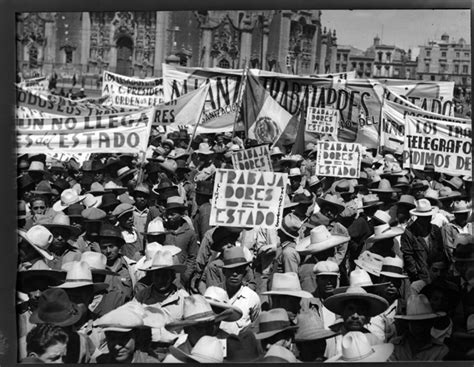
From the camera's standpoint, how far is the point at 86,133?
406 inches

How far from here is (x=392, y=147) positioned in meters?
11.4

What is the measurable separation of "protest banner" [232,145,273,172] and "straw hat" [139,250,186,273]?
1.28 meters

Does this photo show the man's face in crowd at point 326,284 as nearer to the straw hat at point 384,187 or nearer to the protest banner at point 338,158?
the protest banner at point 338,158

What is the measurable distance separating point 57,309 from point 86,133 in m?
1.92

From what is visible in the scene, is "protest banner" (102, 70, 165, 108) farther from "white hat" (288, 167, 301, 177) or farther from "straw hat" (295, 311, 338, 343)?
"straw hat" (295, 311, 338, 343)

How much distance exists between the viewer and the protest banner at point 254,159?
10.5m

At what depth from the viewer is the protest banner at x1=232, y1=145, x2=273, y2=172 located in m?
10.5

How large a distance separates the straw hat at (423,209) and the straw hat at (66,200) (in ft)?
12.0

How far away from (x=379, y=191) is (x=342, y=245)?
2.48 metres

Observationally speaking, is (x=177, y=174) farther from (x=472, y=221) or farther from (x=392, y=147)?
(x=472, y=221)

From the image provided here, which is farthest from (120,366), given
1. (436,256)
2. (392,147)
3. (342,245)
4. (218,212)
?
(392,147)

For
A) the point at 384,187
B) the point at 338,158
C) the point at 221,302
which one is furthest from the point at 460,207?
the point at 221,302

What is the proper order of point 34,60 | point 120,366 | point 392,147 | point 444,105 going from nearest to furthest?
point 120,366, point 34,60, point 444,105, point 392,147

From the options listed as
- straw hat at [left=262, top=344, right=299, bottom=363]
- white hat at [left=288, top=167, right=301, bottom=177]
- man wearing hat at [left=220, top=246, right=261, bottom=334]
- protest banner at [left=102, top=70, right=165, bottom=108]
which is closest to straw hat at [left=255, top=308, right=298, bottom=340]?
straw hat at [left=262, top=344, right=299, bottom=363]
